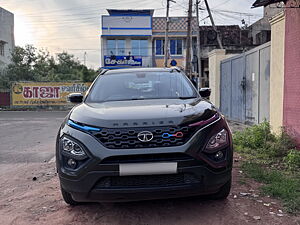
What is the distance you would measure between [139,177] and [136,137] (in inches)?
14.8

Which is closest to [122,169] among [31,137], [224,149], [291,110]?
[224,149]

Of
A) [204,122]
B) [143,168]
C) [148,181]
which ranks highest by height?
[204,122]

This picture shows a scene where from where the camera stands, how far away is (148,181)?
2783 mm

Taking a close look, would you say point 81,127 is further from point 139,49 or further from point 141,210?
point 139,49

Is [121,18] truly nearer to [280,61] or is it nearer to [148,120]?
[280,61]

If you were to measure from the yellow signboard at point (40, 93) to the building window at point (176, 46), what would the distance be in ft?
37.6

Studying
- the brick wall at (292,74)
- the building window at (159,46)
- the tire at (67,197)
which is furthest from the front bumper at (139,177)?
the building window at (159,46)

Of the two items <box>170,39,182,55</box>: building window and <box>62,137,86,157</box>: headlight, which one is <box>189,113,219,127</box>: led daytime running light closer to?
<box>62,137,86,157</box>: headlight

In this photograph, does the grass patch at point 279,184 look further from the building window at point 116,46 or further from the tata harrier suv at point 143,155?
the building window at point 116,46

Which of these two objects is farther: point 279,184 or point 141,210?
point 279,184

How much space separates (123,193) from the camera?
8.95 feet

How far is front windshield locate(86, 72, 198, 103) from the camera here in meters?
3.94

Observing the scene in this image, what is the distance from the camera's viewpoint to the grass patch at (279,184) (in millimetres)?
3446

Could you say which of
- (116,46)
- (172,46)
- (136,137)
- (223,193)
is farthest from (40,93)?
(136,137)
